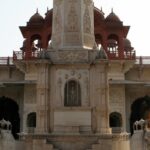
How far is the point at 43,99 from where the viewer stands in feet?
56.5

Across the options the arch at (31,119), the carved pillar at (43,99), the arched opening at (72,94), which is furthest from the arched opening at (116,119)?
the carved pillar at (43,99)

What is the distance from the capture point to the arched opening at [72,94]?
1739 centimetres

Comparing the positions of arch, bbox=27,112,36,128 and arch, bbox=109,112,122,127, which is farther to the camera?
arch, bbox=27,112,36,128

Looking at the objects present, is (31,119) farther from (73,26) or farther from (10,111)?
(73,26)

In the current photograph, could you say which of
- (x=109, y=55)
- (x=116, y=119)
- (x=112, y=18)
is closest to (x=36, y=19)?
(x=112, y=18)

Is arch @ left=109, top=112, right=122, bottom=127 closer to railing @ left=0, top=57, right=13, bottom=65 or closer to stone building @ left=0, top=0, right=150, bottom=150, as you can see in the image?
stone building @ left=0, top=0, right=150, bottom=150

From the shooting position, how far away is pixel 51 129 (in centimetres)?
1706

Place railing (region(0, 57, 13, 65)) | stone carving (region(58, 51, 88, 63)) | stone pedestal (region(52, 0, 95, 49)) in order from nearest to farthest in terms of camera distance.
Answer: stone carving (region(58, 51, 88, 63))
stone pedestal (region(52, 0, 95, 49))
railing (region(0, 57, 13, 65))

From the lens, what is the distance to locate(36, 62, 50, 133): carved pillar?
17.0 m

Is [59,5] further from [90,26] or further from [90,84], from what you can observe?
[90,84]

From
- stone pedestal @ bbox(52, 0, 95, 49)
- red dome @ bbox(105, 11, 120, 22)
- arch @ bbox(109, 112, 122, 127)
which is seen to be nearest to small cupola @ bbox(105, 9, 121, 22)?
red dome @ bbox(105, 11, 120, 22)

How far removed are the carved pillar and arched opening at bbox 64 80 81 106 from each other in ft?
3.21

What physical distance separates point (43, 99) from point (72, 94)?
4.72 ft

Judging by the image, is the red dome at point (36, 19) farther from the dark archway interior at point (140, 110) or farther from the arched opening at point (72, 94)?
the arched opening at point (72, 94)
